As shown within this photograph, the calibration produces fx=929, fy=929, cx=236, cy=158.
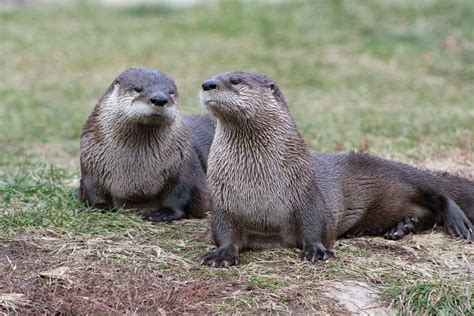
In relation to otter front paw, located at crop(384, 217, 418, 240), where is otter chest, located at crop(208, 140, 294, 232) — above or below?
above

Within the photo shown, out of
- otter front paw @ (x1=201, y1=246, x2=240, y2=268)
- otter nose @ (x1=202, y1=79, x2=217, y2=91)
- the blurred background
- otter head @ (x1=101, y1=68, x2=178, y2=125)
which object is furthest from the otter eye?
the blurred background

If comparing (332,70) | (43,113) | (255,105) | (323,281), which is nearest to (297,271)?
(323,281)

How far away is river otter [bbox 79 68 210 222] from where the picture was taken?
15.2 feet

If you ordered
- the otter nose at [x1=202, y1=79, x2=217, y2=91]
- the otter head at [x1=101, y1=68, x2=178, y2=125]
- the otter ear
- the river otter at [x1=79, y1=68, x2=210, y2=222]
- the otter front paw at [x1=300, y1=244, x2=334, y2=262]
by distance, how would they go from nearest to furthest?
the otter nose at [x1=202, y1=79, x2=217, y2=91]
the otter front paw at [x1=300, y1=244, x2=334, y2=262]
the otter ear
the otter head at [x1=101, y1=68, x2=178, y2=125]
the river otter at [x1=79, y1=68, x2=210, y2=222]

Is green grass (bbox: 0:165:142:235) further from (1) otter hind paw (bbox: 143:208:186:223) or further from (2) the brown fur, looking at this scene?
(2) the brown fur

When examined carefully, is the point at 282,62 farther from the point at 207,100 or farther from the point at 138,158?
the point at 207,100

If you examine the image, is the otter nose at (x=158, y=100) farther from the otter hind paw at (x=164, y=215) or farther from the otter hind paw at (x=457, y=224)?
the otter hind paw at (x=457, y=224)

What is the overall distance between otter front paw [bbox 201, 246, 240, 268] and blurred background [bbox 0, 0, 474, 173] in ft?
7.39

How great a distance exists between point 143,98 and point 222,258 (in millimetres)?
981

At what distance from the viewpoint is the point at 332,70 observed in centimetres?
927

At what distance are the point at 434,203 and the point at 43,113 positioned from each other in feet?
13.9

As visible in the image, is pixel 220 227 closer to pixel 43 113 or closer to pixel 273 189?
pixel 273 189

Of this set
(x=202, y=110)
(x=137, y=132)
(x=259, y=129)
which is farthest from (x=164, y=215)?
(x=259, y=129)

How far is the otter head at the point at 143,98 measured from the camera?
176 inches
